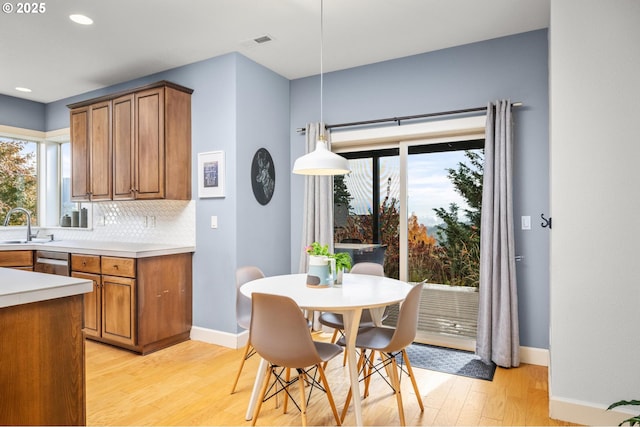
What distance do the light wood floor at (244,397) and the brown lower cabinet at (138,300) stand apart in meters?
0.25

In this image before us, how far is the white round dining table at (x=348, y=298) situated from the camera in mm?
2076

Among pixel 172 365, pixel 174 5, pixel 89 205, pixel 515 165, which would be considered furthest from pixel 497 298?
pixel 89 205

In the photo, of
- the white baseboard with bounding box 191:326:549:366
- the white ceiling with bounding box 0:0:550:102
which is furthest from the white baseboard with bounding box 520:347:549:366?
the white ceiling with bounding box 0:0:550:102

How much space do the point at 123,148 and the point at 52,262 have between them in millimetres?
1377

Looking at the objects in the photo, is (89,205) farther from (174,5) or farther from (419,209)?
(419,209)

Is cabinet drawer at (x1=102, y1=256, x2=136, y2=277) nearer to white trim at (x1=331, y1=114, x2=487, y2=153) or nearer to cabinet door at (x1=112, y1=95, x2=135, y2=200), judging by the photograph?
cabinet door at (x1=112, y1=95, x2=135, y2=200)

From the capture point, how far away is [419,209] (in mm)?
3830

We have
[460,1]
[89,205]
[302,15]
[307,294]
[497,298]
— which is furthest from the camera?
[89,205]

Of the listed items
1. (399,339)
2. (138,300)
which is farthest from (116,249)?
(399,339)

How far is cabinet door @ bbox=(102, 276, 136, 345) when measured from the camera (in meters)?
3.38

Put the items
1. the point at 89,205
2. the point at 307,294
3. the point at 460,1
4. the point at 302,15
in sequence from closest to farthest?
the point at 307,294 → the point at 460,1 → the point at 302,15 → the point at 89,205

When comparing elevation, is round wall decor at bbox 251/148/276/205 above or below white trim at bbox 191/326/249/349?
above

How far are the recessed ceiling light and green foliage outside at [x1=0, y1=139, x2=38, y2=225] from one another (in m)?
2.97

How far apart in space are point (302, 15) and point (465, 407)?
9.81 ft
